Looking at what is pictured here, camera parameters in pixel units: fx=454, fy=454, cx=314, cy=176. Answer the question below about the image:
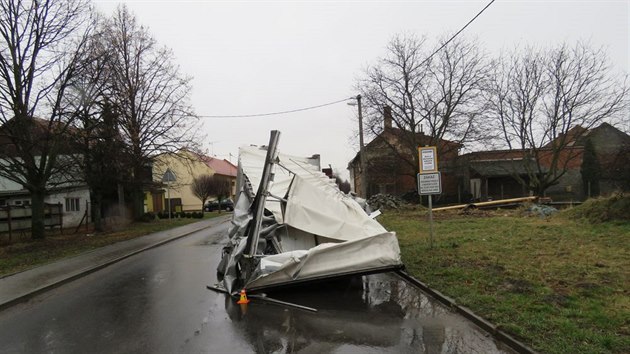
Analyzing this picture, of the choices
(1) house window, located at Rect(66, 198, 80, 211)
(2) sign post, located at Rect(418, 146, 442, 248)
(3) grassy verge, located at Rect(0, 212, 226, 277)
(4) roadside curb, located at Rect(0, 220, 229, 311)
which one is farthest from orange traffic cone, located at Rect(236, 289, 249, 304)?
(1) house window, located at Rect(66, 198, 80, 211)

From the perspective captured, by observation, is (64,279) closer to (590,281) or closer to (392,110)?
(590,281)

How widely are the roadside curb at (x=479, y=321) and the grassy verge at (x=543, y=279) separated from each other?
101mm

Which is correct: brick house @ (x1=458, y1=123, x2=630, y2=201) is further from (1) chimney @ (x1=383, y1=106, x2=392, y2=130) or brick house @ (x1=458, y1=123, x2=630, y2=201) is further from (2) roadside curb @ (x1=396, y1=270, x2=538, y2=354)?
(2) roadside curb @ (x1=396, y1=270, x2=538, y2=354)

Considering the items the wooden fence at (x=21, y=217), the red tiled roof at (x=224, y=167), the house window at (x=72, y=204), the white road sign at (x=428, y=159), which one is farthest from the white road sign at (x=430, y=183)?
the red tiled roof at (x=224, y=167)

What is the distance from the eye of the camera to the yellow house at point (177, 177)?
29375mm

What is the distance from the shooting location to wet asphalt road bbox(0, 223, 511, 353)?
5324mm

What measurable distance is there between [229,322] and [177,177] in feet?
109

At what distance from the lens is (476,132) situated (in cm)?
3322

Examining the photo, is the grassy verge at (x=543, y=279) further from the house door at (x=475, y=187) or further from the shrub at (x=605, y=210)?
the house door at (x=475, y=187)

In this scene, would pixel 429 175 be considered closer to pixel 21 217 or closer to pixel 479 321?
pixel 479 321

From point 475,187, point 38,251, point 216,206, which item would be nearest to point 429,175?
point 38,251

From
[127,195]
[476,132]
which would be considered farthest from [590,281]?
[127,195]

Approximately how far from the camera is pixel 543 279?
Answer: 764 cm

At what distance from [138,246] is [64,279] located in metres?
6.32
